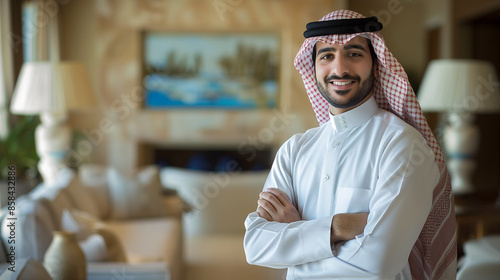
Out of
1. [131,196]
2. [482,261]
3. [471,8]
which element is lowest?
[131,196]

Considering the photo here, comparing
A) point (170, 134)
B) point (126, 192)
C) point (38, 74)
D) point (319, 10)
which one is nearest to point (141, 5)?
point (170, 134)

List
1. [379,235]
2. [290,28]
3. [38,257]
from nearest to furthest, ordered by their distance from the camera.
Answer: [379,235]
[38,257]
[290,28]

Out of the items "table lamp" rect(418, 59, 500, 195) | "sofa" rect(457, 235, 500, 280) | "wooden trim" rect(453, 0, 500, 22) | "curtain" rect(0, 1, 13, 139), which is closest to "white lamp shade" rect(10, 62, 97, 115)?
"curtain" rect(0, 1, 13, 139)

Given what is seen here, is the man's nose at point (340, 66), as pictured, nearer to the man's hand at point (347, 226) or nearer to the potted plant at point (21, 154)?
the man's hand at point (347, 226)

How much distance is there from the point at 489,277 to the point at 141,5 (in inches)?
201

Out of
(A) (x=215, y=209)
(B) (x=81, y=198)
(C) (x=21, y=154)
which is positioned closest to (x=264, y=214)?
(B) (x=81, y=198)

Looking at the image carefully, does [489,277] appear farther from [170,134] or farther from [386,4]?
[386,4]

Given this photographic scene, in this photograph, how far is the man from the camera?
1.23 metres

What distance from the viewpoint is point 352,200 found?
1.33 metres

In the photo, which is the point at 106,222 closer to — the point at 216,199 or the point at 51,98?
the point at 51,98

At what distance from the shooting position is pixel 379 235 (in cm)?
122

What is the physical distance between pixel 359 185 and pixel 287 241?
225mm

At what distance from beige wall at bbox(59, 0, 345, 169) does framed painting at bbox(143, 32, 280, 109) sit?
11 cm

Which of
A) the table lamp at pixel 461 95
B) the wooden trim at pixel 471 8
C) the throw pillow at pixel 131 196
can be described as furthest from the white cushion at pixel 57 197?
the wooden trim at pixel 471 8
